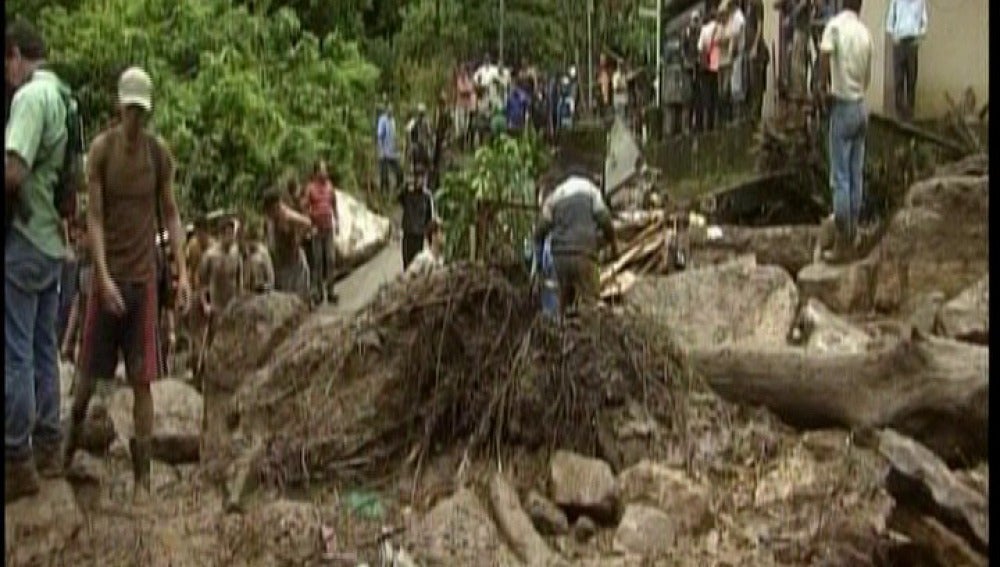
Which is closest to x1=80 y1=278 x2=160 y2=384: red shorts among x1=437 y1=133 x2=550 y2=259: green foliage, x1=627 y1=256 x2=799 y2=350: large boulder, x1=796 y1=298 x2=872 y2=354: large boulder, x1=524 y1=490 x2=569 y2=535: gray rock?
x1=437 y1=133 x2=550 y2=259: green foliage

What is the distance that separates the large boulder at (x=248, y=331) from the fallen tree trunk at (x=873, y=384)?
72 cm

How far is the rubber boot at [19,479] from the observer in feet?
6.98

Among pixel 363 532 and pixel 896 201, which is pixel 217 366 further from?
pixel 896 201

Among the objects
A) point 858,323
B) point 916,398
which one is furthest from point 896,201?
point 916,398

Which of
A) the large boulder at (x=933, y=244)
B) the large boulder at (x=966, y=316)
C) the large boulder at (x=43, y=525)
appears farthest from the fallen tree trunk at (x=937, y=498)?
the large boulder at (x=43, y=525)

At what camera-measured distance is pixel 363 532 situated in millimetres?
2381

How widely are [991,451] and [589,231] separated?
1.13 m

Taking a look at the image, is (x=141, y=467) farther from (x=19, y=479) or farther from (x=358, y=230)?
(x=358, y=230)

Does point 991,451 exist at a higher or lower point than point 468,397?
higher

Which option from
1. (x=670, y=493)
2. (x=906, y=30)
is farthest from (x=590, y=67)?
(x=670, y=493)

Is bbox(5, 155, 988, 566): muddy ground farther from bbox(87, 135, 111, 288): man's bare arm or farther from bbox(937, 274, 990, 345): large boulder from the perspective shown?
bbox(87, 135, 111, 288): man's bare arm

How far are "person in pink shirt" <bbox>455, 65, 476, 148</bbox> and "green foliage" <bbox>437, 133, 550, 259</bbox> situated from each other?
5cm

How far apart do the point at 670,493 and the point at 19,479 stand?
1.00 meters

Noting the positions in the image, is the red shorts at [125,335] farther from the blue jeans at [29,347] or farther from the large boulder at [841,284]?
the large boulder at [841,284]
